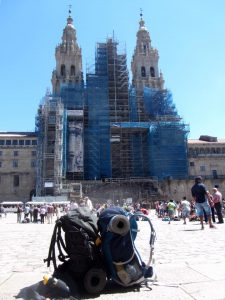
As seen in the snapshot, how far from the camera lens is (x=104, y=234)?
3930mm

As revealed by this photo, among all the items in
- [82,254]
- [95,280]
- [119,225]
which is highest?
[119,225]

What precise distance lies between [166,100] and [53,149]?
20428 mm

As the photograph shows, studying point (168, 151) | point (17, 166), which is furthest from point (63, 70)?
point (168, 151)

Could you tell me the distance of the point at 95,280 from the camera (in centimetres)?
380

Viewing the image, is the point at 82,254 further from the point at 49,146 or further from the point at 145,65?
the point at 145,65

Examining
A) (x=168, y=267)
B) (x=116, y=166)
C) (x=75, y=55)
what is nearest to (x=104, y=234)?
(x=168, y=267)

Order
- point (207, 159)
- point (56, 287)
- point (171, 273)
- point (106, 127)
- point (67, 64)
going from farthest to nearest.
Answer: point (67, 64)
point (207, 159)
point (106, 127)
point (171, 273)
point (56, 287)

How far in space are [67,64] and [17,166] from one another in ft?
66.7

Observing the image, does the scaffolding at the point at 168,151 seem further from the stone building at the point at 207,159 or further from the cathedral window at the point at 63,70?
the cathedral window at the point at 63,70

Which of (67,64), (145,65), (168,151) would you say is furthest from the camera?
(145,65)

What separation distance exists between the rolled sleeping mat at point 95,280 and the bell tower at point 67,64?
57408 millimetres

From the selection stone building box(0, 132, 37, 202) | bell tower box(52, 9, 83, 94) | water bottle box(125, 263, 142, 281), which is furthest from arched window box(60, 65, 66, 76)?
water bottle box(125, 263, 142, 281)

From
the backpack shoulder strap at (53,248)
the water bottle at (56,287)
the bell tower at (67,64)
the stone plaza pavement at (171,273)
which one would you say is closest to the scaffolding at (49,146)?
the bell tower at (67,64)

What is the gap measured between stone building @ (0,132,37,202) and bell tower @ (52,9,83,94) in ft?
35.8
